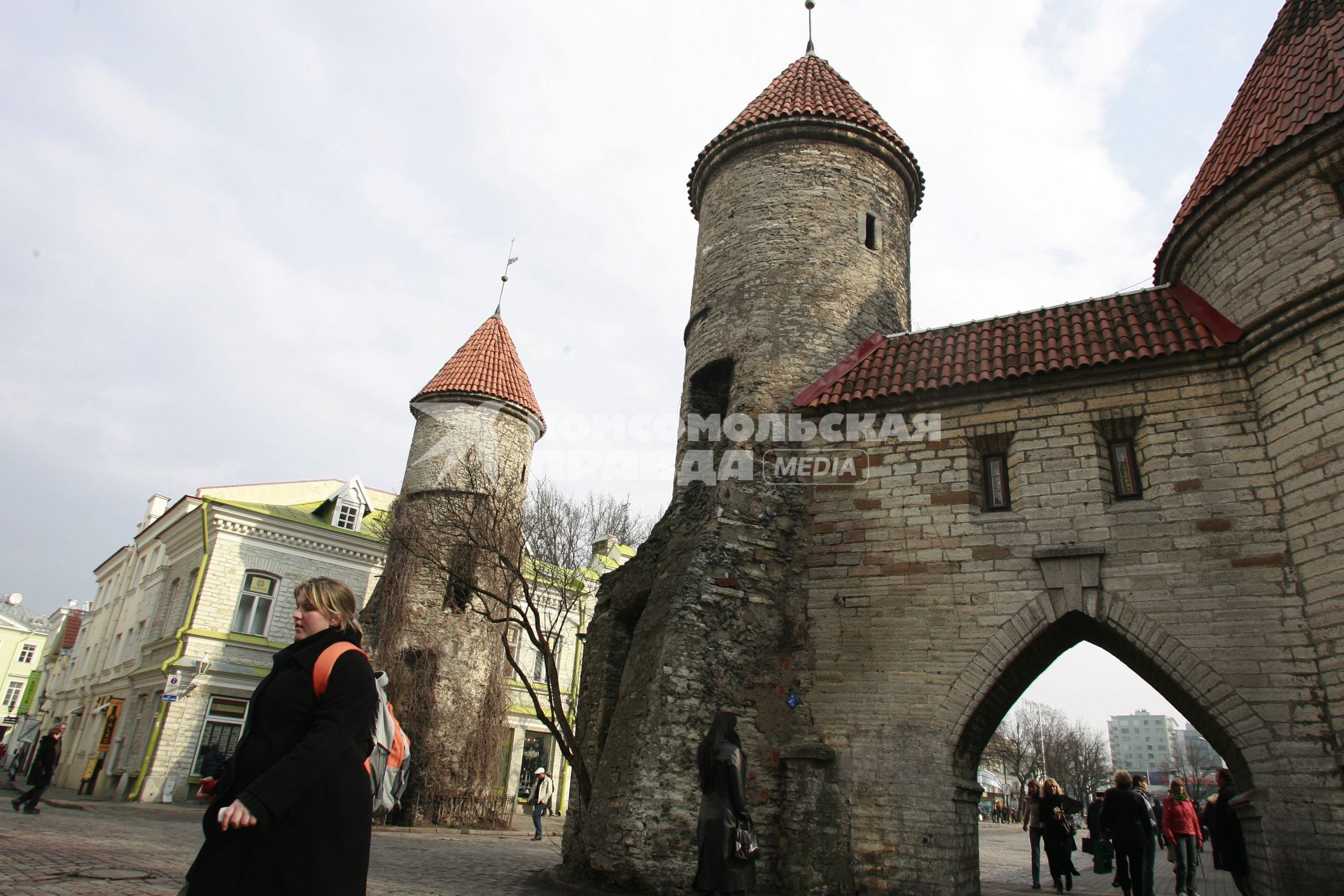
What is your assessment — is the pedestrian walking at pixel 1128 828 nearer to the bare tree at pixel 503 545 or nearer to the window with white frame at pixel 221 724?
the bare tree at pixel 503 545

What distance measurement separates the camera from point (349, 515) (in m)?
26.0

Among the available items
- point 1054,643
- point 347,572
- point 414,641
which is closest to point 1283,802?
point 1054,643

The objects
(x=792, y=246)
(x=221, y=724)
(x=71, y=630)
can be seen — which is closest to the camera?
(x=792, y=246)

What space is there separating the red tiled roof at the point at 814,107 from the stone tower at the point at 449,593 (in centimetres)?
813

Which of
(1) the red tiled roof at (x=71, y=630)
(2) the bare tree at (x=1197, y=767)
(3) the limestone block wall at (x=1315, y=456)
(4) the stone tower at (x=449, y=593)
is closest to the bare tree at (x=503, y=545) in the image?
(4) the stone tower at (x=449, y=593)

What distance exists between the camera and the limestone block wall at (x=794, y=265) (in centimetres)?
1237

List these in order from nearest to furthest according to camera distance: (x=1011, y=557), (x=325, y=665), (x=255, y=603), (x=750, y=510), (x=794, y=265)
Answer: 1. (x=325, y=665)
2. (x=1011, y=557)
3. (x=750, y=510)
4. (x=794, y=265)
5. (x=255, y=603)

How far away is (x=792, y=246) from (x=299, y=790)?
1145 cm

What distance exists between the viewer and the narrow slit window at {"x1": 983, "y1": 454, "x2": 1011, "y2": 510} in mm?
10172

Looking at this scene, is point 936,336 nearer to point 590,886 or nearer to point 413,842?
point 590,886

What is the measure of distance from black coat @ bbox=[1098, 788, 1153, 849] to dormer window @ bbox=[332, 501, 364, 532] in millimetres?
21834

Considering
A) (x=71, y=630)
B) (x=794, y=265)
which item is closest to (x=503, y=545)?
(x=794, y=265)

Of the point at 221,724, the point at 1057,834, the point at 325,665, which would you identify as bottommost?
Answer: the point at 1057,834

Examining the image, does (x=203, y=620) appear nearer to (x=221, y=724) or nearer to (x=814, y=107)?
(x=221, y=724)
